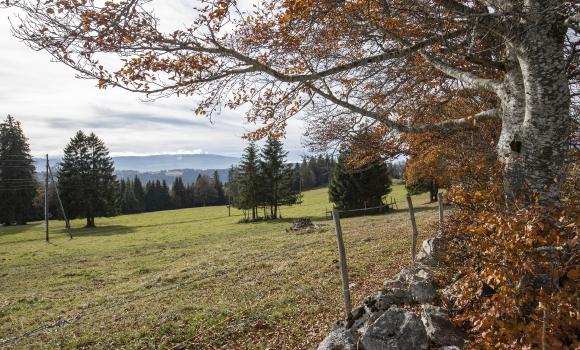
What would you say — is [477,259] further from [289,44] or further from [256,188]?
[256,188]

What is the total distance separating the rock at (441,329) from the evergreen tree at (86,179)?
51.7 m

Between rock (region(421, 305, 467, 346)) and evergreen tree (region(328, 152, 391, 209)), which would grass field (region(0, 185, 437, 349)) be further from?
evergreen tree (region(328, 152, 391, 209))

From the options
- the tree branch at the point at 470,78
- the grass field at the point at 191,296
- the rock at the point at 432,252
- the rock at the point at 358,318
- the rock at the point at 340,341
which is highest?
the tree branch at the point at 470,78

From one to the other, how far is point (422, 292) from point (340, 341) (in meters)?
1.94

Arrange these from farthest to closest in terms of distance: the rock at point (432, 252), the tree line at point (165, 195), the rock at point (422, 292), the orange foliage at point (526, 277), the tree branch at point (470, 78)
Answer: the tree line at point (165, 195) < the rock at point (432, 252) < the rock at point (422, 292) < the tree branch at point (470, 78) < the orange foliage at point (526, 277)

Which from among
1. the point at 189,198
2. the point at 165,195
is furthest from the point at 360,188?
the point at 189,198

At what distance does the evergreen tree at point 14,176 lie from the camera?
165ft

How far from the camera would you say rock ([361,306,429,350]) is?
16.3 feet

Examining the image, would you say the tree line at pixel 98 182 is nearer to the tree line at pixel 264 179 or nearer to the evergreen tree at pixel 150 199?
the tree line at pixel 264 179

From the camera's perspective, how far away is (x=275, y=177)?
5100 cm

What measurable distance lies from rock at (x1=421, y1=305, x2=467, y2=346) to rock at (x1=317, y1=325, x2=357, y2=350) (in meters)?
1.15

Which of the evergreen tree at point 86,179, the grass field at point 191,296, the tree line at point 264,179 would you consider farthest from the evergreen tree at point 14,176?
the grass field at point 191,296

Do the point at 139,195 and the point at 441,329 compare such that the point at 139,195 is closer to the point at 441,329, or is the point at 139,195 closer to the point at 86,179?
the point at 86,179

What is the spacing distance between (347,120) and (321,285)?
208 inches
